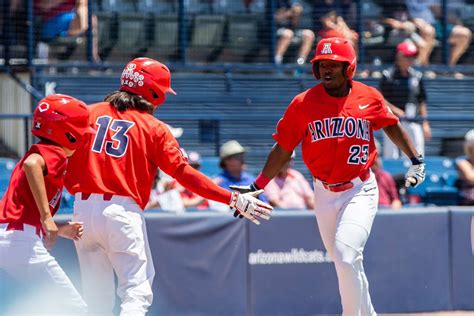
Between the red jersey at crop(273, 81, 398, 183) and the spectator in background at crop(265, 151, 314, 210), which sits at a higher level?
the red jersey at crop(273, 81, 398, 183)

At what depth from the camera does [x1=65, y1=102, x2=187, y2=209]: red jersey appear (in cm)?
568

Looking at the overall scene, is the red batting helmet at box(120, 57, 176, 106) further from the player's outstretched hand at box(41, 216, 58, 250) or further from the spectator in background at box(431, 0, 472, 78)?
the spectator in background at box(431, 0, 472, 78)

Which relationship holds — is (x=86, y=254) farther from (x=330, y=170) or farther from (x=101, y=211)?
(x=330, y=170)

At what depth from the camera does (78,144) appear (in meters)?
5.49

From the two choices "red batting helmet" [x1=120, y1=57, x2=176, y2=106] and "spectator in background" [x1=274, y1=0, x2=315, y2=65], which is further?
"spectator in background" [x1=274, y1=0, x2=315, y2=65]

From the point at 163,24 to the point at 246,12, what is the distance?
1146 millimetres

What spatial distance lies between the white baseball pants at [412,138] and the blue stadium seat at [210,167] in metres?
1.99

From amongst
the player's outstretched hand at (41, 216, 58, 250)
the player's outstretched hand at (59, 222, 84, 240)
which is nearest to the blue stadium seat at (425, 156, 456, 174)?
the player's outstretched hand at (59, 222, 84, 240)

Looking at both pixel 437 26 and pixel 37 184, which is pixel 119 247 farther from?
pixel 437 26

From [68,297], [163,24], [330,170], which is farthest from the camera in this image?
[163,24]

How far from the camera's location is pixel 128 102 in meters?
5.86

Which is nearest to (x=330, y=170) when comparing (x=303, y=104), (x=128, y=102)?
(x=303, y=104)

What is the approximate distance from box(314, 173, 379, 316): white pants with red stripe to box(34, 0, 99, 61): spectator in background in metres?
6.19

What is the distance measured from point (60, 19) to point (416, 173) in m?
6.43
